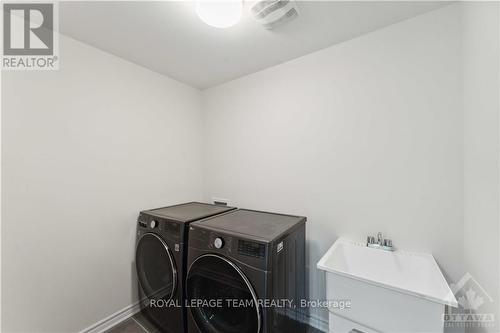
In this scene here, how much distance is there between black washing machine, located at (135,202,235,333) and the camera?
1.44 m

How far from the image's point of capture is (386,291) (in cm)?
102

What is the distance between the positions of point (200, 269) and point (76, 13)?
1.84 meters

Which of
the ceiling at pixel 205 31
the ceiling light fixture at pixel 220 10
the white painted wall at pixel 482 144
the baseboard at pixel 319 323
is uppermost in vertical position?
the ceiling at pixel 205 31

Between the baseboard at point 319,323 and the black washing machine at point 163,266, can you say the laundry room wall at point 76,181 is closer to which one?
the black washing machine at point 163,266

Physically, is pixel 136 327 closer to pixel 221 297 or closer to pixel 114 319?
pixel 114 319

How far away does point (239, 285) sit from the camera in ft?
3.70

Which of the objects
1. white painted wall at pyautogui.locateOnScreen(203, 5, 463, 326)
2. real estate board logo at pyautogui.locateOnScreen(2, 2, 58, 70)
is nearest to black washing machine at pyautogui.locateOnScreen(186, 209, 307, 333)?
white painted wall at pyautogui.locateOnScreen(203, 5, 463, 326)

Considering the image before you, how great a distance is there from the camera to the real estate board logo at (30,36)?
4.08 feet

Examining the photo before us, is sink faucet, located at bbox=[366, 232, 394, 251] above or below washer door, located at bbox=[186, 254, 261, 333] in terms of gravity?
above

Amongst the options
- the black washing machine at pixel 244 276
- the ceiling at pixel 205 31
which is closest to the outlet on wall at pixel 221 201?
the black washing machine at pixel 244 276

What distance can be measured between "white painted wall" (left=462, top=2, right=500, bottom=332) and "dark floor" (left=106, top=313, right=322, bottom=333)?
1274 millimetres

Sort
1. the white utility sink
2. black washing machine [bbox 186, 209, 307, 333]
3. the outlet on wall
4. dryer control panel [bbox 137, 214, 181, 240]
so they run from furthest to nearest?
the outlet on wall
dryer control panel [bbox 137, 214, 181, 240]
black washing machine [bbox 186, 209, 307, 333]
the white utility sink

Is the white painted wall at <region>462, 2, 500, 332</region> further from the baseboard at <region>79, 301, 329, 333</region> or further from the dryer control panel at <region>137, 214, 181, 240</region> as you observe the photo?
the dryer control panel at <region>137, 214, 181, 240</region>

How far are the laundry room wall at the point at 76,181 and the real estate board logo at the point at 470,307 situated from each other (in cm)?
231
